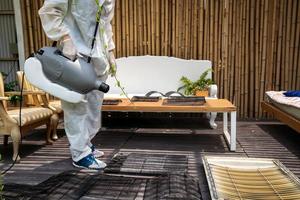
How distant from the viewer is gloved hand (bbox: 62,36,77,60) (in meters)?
2.00

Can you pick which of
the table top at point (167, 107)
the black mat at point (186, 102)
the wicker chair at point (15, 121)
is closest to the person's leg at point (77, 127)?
the wicker chair at point (15, 121)

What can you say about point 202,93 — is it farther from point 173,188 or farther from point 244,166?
point 173,188

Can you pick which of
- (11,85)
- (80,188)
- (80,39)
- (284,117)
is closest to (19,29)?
(11,85)

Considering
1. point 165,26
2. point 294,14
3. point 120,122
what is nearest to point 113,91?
point 120,122

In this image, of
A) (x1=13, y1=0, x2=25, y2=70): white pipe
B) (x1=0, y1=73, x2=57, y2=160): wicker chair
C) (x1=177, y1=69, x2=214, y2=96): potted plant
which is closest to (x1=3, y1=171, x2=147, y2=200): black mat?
(x1=0, y1=73, x2=57, y2=160): wicker chair

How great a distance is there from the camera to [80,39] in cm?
215

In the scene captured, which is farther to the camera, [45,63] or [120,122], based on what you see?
[120,122]

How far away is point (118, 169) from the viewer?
2145 mm

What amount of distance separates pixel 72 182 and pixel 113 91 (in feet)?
7.05

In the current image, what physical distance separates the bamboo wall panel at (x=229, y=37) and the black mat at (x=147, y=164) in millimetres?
1953

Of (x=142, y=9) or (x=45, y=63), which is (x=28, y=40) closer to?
(x=142, y=9)

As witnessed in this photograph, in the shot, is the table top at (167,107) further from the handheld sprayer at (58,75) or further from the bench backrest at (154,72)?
the bench backrest at (154,72)

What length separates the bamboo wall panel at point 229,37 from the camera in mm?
3895

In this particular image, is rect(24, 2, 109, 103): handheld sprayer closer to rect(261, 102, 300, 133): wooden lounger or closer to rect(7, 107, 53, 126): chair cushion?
rect(7, 107, 53, 126): chair cushion
